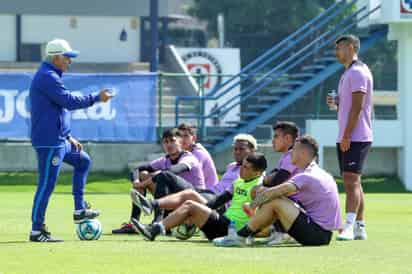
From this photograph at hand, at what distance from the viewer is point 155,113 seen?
30906mm

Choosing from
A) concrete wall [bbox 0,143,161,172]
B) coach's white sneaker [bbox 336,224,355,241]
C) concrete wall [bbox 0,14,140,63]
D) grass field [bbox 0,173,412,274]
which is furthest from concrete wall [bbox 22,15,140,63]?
coach's white sneaker [bbox 336,224,355,241]

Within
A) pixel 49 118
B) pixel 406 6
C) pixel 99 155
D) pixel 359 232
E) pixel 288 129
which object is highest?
pixel 406 6

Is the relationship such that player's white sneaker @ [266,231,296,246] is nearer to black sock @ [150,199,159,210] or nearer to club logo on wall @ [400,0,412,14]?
black sock @ [150,199,159,210]

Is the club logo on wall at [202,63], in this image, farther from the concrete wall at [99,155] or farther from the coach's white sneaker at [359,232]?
the coach's white sneaker at [359,232]

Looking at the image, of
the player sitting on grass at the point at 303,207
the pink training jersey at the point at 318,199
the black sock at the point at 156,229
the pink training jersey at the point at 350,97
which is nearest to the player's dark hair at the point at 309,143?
the player sitting on grass at the point at 303,207

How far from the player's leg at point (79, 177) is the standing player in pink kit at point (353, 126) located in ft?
9.28

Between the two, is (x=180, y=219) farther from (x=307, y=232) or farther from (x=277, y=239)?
(x=307, y=232)

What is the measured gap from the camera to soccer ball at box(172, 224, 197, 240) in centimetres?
1450

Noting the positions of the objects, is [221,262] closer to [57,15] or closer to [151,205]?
[151,205]

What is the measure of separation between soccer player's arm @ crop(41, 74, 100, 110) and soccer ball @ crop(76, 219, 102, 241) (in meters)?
1.32

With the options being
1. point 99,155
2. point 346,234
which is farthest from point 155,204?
point 99,155

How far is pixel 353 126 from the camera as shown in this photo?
48.5 ft

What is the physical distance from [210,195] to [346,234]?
68.1 inches

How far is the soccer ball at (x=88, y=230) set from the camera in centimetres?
1449
